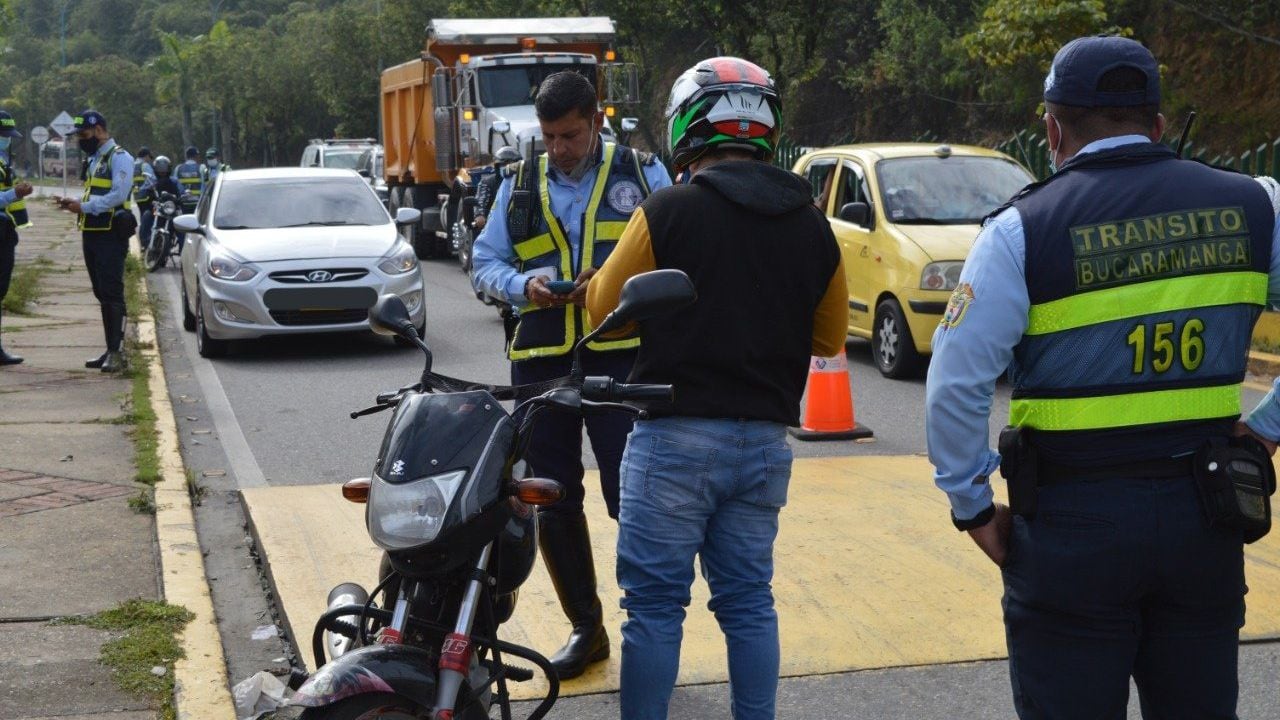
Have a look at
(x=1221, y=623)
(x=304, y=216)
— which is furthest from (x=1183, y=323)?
(x=304, y=216)

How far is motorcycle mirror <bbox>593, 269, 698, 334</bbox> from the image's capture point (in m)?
3.37

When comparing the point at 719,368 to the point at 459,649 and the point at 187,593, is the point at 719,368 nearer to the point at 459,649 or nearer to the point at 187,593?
the point at 459,649

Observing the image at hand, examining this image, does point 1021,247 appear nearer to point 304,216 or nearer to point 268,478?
point 268,478

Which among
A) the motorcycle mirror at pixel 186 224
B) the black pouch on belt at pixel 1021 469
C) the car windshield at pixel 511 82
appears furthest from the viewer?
the car windshield at pixel 511 82

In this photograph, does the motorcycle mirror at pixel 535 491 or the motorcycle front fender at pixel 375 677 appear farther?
the motorcycle mirror at pixel 535 491

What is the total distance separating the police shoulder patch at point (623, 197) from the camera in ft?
16.2

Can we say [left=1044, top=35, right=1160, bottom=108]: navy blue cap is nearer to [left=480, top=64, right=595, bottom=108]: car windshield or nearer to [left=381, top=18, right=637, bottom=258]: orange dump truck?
[left=381, top=18, right=637, bottom=258]: orange dump truck

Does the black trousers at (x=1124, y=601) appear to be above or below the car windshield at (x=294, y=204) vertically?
above

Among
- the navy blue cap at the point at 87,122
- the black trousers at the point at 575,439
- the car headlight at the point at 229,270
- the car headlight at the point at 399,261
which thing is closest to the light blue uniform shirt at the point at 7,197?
the navy blue cap at the point at 87,122

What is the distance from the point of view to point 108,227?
37.6 feet

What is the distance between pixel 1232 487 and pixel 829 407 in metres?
6.50

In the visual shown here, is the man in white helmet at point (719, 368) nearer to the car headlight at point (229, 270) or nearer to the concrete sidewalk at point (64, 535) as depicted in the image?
the concrete sidewalk at point (64, 535)

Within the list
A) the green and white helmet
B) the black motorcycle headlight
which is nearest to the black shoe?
the green and white helmet

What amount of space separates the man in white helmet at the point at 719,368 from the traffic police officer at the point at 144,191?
17.3 m
